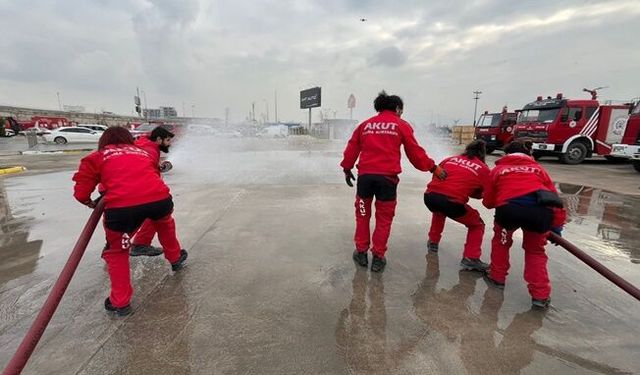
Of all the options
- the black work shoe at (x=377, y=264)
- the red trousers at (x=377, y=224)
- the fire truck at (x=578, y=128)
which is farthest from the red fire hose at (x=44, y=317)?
the fire truck at (x=578, y=128)

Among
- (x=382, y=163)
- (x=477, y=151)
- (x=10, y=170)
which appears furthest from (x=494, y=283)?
(x=10, y=170)

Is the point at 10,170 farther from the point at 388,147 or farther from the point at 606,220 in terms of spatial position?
the point at 606,220

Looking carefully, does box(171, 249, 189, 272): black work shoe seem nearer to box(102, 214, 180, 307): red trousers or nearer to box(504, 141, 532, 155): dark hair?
box(102, 214, 180, 307): red trousers

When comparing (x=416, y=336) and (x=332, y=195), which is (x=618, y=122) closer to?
(x=332, y=195)

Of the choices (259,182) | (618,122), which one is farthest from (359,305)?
(618,122)

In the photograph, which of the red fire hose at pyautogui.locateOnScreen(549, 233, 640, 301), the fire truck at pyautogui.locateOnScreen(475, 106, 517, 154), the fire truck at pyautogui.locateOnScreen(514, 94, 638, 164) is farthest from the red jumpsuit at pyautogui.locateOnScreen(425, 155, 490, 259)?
the fire truck at pyautogui.locateOnScreen(475, 106, 517, 154)

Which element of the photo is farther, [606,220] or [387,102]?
[606,220]

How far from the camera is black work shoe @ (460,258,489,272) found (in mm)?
3555

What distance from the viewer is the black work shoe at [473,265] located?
11.7ft

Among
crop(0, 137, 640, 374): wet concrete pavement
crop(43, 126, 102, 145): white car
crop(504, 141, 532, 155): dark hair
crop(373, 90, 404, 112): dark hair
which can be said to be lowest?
crop(43, 126, 102, 145): white car

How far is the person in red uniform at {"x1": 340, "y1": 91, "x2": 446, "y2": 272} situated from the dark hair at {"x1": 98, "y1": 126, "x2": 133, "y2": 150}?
2.15 metres

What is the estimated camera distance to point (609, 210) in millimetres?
6332

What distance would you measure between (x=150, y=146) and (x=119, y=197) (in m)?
1.06

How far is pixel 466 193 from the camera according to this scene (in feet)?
11.7
